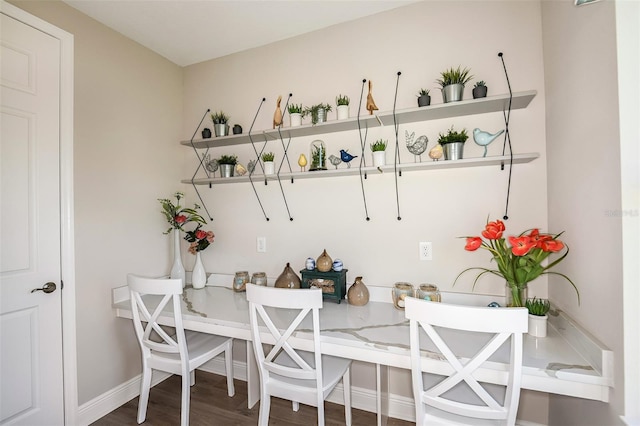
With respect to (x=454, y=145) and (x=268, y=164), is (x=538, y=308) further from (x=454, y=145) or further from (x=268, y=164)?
(x=268, y=164)

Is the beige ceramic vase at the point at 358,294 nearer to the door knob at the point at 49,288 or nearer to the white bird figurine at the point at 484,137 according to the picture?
the white bird figurine at the point at 484,137

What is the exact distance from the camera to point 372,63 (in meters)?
→ 1.89

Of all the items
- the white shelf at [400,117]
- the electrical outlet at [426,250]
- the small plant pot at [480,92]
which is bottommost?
the electrical outlet at [426,250]

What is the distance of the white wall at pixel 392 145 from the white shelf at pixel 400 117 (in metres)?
0.06

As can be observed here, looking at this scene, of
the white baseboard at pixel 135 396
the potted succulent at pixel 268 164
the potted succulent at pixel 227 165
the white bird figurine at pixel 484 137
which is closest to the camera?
the white bird figurine at pixel 484 137

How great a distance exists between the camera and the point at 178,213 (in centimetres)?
233

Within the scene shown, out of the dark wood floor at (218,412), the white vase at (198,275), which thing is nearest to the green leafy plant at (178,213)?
the white vase at (198,275)

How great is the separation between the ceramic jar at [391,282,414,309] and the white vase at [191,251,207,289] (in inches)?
57.6

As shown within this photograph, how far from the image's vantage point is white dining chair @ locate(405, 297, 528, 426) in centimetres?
100

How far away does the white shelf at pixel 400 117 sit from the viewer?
1.50 metres

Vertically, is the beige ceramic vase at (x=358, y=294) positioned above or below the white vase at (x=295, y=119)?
below

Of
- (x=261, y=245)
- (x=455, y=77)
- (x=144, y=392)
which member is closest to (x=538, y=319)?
(x=455, y=77)

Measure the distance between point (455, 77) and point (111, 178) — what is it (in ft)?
7.42

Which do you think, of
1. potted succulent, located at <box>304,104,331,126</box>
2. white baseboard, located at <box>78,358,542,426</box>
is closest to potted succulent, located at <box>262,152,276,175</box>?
potted succulent, located at <box>304,104,331,126</box>
